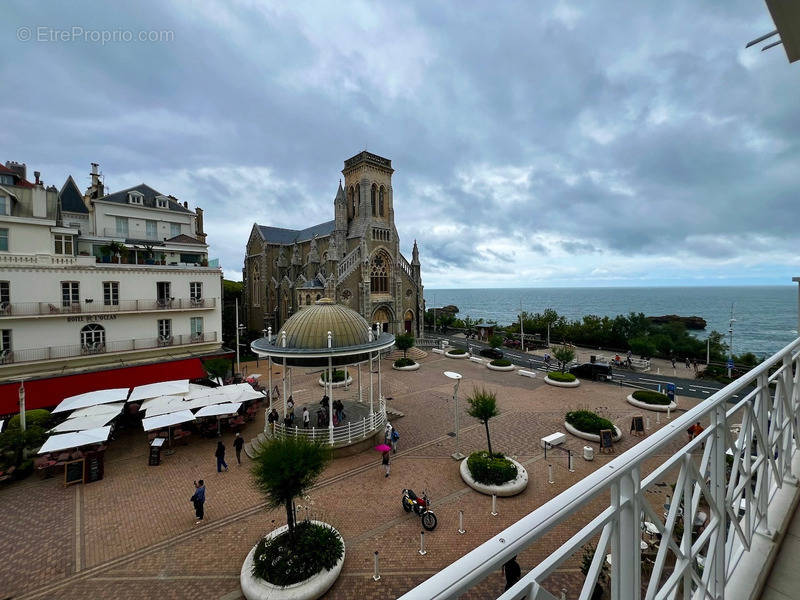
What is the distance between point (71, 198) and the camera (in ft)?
94.3

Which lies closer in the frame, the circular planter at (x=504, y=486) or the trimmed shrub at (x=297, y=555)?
the trimmed shrub at (x=297, y=555)

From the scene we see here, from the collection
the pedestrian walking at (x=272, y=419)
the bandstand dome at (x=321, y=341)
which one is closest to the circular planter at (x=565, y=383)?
the bandstand dome at (x=321, y=341)

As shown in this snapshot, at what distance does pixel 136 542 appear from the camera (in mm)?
10398

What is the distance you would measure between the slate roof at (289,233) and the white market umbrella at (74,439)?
117 feet

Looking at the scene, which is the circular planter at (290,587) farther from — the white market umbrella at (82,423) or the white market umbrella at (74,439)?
the white market umbrella at (82,423)

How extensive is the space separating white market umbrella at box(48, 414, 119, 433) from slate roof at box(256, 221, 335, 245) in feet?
113

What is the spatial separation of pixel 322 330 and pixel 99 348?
15.5 m

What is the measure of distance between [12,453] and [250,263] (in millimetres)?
40658

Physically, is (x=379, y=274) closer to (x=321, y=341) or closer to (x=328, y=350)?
(x=321, y=341)

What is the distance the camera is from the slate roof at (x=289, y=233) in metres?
48.7

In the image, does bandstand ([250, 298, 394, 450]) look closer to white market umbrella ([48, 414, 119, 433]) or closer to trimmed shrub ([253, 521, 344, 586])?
trimmed shrub ([253, 521, 344, 586])

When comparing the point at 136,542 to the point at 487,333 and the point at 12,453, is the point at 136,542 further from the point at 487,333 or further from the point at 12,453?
the point at 487,333

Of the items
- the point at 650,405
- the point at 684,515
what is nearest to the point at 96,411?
the point at 684,515

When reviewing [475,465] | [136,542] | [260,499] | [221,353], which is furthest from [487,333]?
[136,542]
